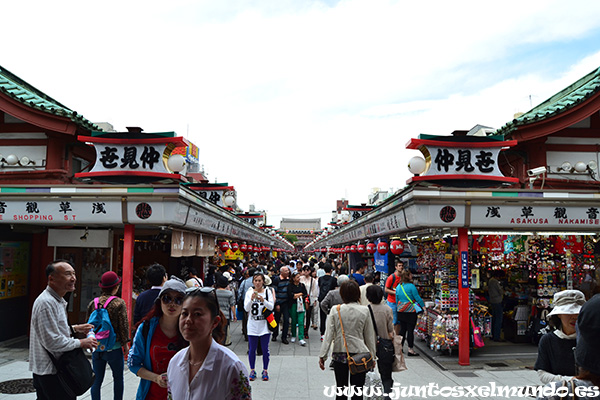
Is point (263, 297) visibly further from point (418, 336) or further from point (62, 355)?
point (418, 336)

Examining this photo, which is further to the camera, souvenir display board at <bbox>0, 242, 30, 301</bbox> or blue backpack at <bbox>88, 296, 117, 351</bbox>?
souvenir display board at <bbox>0, 242, 30, 301</bbox>

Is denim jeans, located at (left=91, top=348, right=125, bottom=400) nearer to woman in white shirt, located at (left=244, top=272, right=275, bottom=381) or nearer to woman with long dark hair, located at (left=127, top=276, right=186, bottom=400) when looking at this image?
woman with long dark hair, located at (left=127, top=276, right=186, bottom=400)

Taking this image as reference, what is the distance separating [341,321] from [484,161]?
6523 mm

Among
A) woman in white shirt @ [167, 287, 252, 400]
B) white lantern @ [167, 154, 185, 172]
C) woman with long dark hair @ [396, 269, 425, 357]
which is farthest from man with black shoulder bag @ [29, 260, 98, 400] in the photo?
woman with long dark hair @ [396, 269, 425, 357]

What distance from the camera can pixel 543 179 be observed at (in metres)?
11.6

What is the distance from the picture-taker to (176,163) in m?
10.6

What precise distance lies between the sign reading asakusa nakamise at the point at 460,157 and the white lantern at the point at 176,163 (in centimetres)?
550

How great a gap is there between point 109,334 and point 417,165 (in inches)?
295

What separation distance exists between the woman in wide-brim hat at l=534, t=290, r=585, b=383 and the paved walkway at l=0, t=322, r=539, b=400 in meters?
3.70

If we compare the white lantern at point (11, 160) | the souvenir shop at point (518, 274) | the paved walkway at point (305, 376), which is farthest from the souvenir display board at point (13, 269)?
the souvenir shop at point (518, 274)

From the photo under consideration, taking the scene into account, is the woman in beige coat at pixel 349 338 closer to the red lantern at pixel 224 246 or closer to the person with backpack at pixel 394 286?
the person with backpack at pixel 394 286

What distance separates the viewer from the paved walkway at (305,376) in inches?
294

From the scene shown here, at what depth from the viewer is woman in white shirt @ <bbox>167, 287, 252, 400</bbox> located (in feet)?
9.58

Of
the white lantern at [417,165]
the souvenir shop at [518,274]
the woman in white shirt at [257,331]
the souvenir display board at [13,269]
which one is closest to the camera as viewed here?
the woman in white shirt at [257,331]
